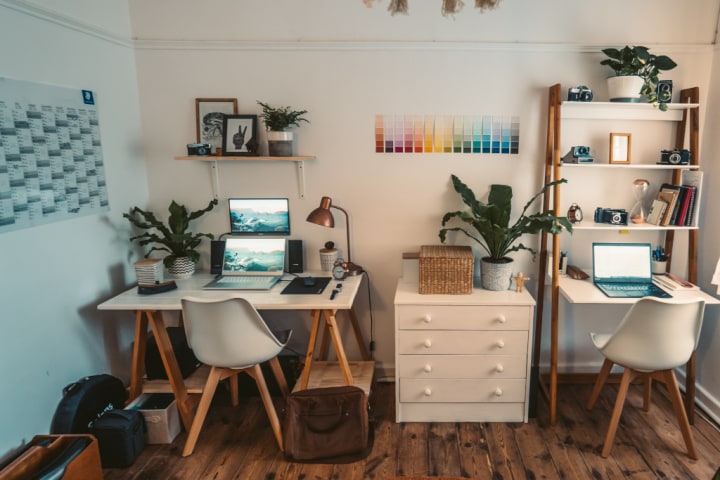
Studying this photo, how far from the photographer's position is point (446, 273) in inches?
105

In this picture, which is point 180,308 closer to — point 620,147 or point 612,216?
point 612,216

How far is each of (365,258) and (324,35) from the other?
141cm

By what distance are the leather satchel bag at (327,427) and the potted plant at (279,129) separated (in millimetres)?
1436

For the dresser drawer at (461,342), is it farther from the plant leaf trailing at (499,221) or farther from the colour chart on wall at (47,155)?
the colour chart on wall at (47,155)

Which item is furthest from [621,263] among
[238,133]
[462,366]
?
[238,133]

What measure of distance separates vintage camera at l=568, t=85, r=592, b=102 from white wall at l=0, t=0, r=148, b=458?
8.71 ft

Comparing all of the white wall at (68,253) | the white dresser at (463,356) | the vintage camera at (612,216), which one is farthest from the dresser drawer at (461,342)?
the white wall at (68,253)

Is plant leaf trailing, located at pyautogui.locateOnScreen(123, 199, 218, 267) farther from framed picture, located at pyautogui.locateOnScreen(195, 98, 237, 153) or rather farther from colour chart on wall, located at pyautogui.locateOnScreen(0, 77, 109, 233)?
framed picture, located at pyautogui.locateOnScreen(195, 98, 237, 153)

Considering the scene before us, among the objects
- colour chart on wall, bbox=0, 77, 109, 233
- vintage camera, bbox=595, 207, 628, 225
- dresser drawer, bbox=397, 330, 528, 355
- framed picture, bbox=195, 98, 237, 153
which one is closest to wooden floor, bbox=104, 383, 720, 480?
dresser drawer, bbox=397, 330, 528, 355

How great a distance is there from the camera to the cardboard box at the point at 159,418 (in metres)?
2.54

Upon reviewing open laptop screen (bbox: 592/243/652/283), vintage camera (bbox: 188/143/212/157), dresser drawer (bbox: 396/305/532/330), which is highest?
vintage camera (bbox: 188/143/212/157)

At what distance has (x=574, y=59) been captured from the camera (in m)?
2.81

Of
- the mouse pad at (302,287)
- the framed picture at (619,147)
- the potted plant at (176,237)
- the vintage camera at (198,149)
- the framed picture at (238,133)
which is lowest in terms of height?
the mouse pad at (302,287)

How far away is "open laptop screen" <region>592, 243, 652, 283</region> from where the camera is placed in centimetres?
279
